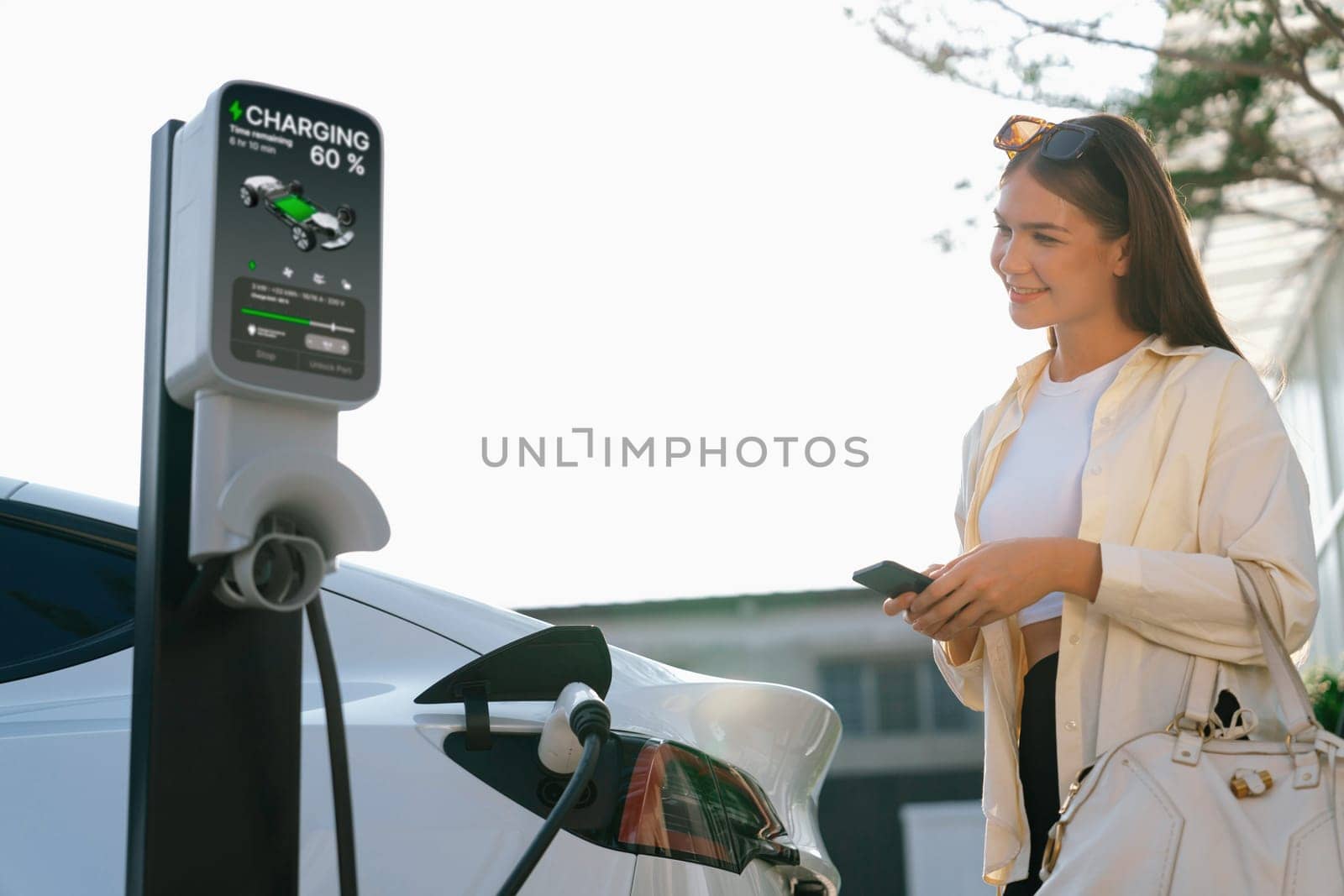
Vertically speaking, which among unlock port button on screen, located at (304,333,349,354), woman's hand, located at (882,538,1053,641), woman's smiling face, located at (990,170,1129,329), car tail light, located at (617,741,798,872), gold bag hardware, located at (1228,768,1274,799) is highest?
woman's smiling face, located at (990,170,1129,329)

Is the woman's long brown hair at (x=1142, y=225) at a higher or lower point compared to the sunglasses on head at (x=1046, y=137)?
lower

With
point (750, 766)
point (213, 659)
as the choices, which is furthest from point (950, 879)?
point (213, 659)

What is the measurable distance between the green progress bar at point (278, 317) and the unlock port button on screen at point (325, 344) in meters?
0.01

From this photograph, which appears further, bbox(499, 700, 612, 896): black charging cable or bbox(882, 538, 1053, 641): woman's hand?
bbox(882, 538, 1053, 641): woman's hand

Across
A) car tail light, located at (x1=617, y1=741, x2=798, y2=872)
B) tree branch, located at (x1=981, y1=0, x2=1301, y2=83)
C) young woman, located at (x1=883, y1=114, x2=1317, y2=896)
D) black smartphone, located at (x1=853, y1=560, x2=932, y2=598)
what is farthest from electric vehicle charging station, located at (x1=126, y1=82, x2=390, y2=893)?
tree branch, located at (x1=981, y1=0, x2=1301, y2=83)

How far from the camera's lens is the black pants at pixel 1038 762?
2006 millimetres

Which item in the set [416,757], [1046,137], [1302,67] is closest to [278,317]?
[416,757]

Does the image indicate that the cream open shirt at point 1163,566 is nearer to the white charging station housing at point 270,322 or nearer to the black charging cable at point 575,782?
the black charging cable at point 575,782

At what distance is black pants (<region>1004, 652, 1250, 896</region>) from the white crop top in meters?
0.10

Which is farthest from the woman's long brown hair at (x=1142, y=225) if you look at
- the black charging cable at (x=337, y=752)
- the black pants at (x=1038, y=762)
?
the black charging cable at (x=337, y=752)

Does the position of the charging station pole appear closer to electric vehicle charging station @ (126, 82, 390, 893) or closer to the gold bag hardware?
electric vehicle charging station @ (126, 82, 390, 893)

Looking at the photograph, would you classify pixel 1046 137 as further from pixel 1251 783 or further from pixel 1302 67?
pixel 1302 67

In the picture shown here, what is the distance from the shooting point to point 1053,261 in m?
2.12

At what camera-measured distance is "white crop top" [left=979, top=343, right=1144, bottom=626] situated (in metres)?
2.10
